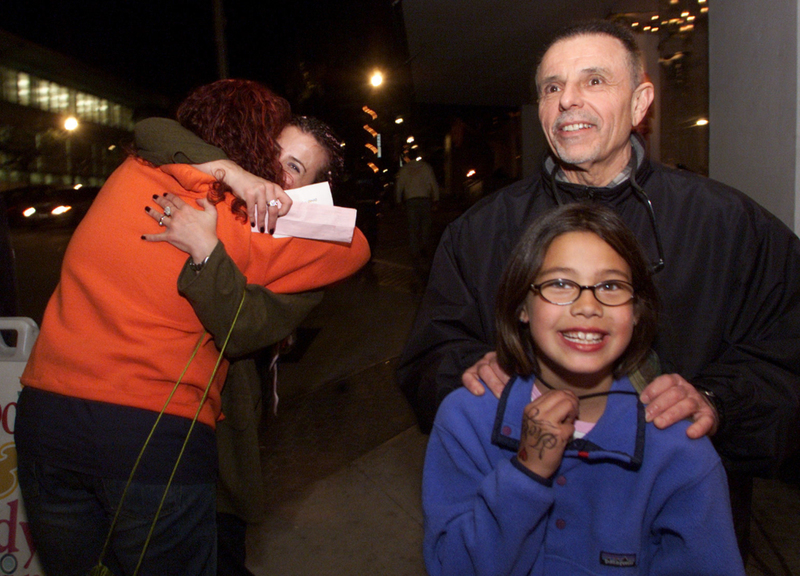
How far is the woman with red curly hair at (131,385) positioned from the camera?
56.9 inches

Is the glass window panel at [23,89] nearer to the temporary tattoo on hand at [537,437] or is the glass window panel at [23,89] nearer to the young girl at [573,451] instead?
the young girl at [573,451]

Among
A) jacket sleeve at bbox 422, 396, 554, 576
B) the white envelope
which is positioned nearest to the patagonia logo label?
jacket sleeve at bbox 422, 396, 554, 576

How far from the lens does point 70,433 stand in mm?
1453

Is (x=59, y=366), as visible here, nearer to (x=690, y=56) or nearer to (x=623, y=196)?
(x=623, y=196)

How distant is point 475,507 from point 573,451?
246 mm

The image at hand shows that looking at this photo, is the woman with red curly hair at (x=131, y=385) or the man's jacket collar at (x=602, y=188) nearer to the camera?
the woman with red curly hair at (x=131, y=385)

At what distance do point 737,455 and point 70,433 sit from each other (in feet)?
5.78

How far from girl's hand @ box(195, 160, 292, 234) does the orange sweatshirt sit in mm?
36

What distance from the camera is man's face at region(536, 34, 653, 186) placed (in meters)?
1.67

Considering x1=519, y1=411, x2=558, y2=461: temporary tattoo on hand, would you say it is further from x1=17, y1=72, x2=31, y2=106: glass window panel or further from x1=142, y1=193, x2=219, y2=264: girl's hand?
x1=17, y1=72, x2=31, y2=106: glass window panel

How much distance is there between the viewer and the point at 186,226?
1.44 meters

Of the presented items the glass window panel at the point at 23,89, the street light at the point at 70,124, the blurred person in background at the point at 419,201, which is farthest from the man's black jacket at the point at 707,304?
the street light at the point at 70,124

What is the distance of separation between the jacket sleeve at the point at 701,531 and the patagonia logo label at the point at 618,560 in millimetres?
70

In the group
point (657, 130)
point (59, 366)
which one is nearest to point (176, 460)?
point (59, 366)
